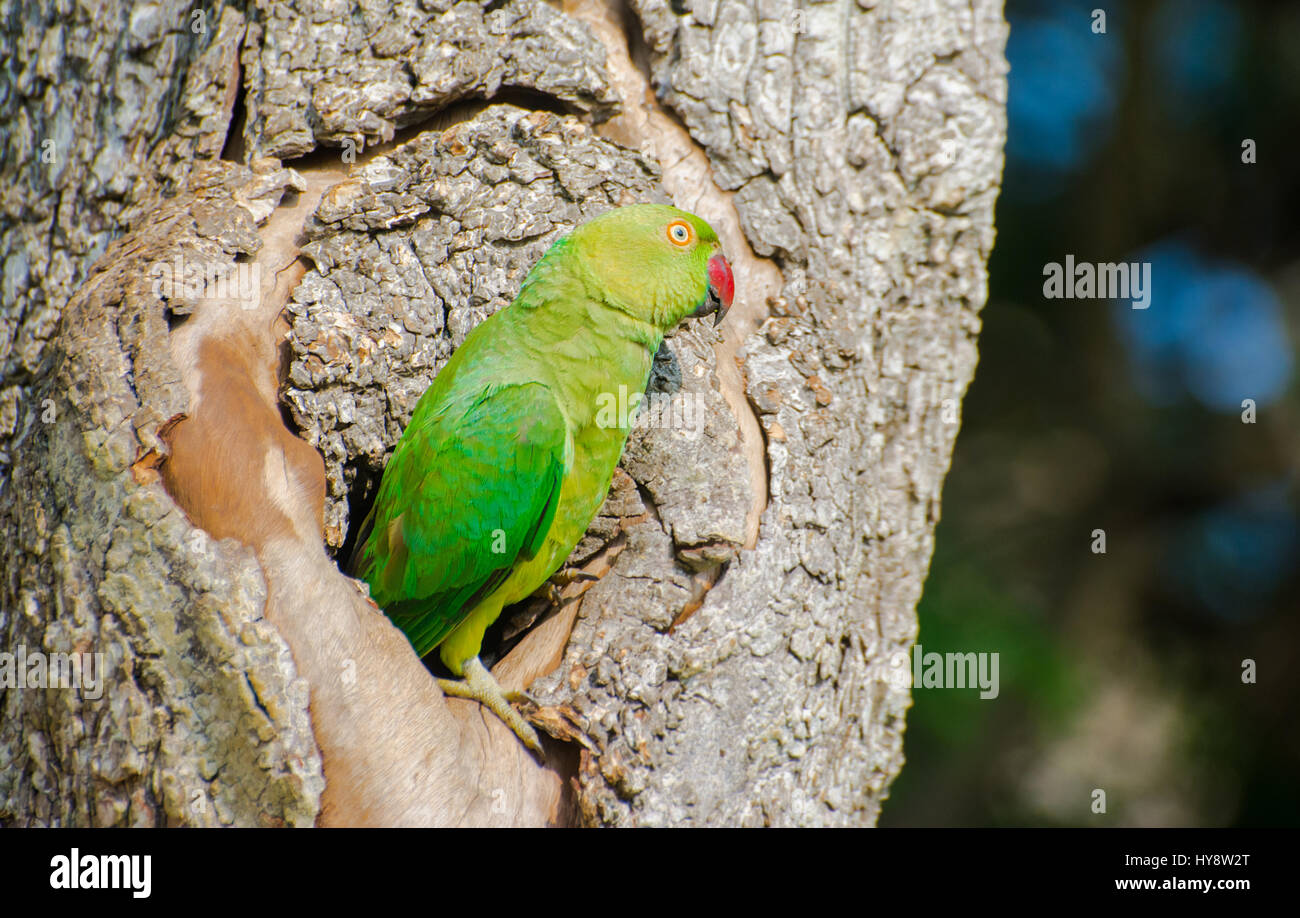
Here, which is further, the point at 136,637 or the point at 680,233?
the point at 680,233

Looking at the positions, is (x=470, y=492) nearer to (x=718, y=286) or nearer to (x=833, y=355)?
(x=718, y=286)

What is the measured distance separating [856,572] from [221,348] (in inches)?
91.0

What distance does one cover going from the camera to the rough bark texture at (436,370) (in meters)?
2.52

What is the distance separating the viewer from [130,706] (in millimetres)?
2459

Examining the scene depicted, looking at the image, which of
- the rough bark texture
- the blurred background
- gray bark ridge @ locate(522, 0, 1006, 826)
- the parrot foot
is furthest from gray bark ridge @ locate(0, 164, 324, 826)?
the blurred background

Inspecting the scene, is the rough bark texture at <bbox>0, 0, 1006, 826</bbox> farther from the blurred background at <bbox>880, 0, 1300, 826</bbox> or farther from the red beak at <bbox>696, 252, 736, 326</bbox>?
the blurred background at <bbox>880, 0, 1300, 826</bbox>

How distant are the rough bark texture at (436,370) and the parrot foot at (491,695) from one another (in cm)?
6

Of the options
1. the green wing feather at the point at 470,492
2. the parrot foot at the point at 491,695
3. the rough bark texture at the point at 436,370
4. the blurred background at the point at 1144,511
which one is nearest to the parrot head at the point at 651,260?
the rough bark texture at the point at 436,370

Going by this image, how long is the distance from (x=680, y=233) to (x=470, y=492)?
1.13m

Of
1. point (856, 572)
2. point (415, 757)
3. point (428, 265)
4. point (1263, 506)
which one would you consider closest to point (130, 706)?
point (415, 757)

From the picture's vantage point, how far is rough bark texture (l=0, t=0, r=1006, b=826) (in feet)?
8.25

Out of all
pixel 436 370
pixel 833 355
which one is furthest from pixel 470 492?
pixel 833 355

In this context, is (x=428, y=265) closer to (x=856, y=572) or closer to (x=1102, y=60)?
(x=856, y=572)

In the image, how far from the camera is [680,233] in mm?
3242
